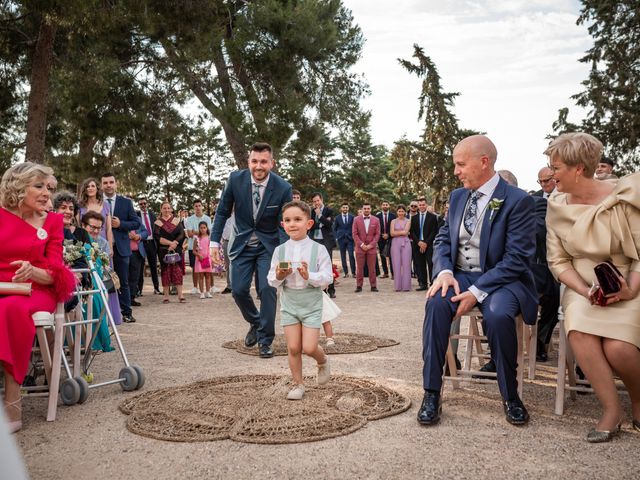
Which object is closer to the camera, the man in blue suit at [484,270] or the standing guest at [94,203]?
the man in blue suit at [484,270]

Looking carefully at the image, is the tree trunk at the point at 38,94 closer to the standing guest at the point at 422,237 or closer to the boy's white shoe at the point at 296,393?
the standing guest at the point at 422,237

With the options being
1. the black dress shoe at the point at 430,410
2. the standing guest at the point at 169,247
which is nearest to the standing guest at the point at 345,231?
the standing guest at the point at 169,247

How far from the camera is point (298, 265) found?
16.3ft

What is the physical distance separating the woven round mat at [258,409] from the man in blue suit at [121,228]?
5325 mm

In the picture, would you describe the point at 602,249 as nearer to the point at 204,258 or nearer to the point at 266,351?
the point at 266,351

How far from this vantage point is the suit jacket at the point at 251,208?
22.6ft

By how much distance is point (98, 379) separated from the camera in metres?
5.96

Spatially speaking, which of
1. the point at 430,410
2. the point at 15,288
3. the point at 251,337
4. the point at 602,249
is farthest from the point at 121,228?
the point at 602,249

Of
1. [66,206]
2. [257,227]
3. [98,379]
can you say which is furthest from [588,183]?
[66,206]

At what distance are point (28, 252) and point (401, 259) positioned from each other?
11.6 m

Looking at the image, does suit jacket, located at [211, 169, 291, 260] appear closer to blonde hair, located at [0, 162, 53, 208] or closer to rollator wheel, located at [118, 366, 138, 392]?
rollator wheel, located at [118, 366, 138, 392]

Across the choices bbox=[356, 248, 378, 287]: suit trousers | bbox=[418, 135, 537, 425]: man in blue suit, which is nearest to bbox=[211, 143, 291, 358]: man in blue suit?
bbox=[418, 135, 537, 425]: man in blue suit

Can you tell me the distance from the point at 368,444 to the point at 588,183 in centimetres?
234

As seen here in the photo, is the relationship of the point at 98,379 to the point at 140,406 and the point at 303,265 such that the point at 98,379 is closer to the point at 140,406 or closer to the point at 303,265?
the point at 140,406
